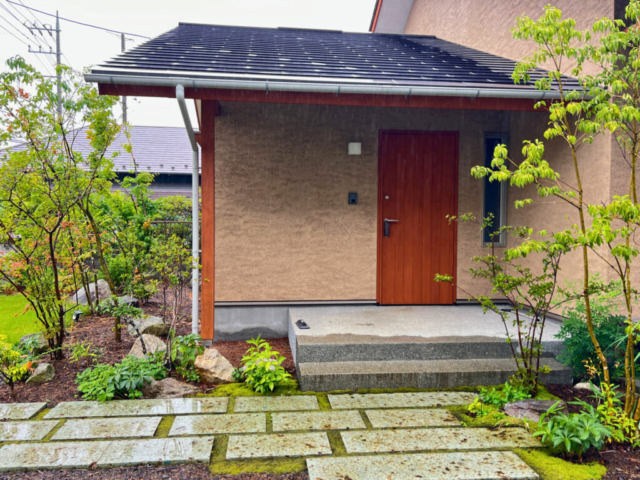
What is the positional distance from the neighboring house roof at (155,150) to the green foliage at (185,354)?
13086 mm

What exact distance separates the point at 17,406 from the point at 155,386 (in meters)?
1.01

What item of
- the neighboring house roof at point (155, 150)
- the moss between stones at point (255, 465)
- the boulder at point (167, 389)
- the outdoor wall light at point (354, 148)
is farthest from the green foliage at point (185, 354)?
the neighboring house roof at point (155, 150)

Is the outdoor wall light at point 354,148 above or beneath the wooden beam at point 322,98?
beneath

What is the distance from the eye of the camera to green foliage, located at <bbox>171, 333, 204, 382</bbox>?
165 inches

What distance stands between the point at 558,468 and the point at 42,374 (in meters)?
4.11

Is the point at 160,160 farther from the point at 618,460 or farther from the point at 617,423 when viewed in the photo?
the point at 618,460

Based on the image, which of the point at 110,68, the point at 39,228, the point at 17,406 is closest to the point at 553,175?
the point at 110,68

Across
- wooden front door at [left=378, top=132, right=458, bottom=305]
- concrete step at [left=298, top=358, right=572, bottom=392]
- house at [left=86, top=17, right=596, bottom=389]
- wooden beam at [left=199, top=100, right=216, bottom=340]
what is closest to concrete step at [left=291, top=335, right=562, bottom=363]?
concrete step at [left=298, top=358, right=572, bottom=392]

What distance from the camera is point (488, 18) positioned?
697 cm

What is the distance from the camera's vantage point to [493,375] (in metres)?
4.02

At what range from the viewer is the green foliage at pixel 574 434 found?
277 centimetres

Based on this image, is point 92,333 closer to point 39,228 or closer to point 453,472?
point 39,228

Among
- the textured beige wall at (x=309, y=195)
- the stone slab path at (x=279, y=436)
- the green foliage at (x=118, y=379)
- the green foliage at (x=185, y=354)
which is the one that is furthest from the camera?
the textured beige wall at (x=309, y=195)

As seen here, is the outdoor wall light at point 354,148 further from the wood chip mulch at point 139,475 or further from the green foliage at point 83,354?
the wood chip mulch at point 139,475
